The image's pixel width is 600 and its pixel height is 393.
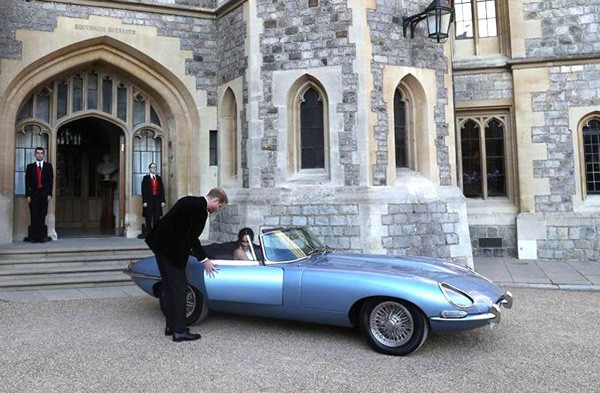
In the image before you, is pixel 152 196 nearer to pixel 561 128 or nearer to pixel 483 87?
pixel 483 87

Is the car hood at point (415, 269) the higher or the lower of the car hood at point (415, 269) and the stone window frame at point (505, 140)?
the lower

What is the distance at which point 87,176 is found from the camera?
1198 cm

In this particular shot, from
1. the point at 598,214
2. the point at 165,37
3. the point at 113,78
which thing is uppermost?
the point at 165,37

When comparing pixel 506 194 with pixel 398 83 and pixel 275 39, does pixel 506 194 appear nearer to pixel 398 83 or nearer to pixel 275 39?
pixel 398 83

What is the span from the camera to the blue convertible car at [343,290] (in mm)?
3732

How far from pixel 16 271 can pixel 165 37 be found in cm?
536

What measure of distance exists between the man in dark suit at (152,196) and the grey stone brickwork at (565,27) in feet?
27.1

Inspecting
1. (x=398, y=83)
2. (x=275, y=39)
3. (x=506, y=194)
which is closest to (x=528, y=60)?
(x=506, y=194)

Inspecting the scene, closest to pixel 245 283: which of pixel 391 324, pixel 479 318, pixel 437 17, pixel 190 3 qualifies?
pixel 391 324

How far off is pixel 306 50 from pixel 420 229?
366cm

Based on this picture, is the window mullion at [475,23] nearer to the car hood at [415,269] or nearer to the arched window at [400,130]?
the arched window at [400,130]

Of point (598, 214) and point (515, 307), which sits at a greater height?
point (598, 214)

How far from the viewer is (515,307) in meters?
5.62

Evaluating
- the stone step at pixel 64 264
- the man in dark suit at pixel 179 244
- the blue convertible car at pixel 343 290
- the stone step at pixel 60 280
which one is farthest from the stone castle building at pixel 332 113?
the man in dark suit at pixel 179 244
